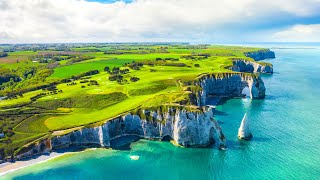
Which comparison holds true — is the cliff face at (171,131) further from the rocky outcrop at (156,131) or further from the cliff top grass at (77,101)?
the cliff top grass at (77,101)

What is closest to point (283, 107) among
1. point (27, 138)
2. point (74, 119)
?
point (74, 119)

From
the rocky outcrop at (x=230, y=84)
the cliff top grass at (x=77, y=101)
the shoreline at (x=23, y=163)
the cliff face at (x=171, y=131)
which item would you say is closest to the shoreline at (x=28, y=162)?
the shoreline at (x=23, y=163)

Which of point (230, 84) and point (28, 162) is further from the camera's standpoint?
point (230, 84)

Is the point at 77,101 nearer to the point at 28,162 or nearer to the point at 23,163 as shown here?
the point at 28,162

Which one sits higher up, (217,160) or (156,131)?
(156,131)

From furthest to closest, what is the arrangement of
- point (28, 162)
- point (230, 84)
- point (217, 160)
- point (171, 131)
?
point (230, 84)
point (171, 131)
point (28, 162)
point (217, 160)

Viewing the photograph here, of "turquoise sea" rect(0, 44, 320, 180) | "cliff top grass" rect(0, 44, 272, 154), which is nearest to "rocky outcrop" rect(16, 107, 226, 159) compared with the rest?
"turquoise sea" rect(0, 44, 320, 180)

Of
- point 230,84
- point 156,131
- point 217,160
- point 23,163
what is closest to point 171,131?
point 156,131

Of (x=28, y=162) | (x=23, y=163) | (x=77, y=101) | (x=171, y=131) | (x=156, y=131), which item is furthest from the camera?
(x=77, y=101)

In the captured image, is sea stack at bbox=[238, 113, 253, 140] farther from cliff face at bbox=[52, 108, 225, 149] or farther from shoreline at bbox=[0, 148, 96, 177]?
shoreline at bbox=[0, 148, 96, 177]
